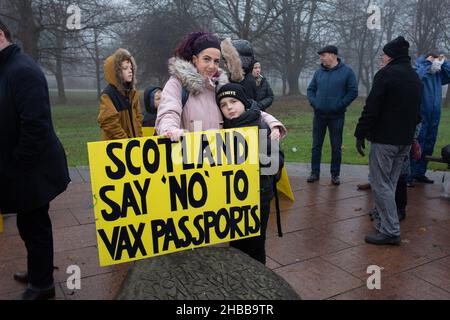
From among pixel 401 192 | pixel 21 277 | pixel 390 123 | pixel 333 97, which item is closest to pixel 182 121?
pixel 21 277

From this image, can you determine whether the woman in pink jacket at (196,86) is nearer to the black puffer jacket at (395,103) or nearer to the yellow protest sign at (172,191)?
the yellow protest sign at (172,191)

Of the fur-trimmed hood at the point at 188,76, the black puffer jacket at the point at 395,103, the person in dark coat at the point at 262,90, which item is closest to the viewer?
the fur-trimmed hood at the point at 188,76

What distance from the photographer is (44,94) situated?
3043 millimetres

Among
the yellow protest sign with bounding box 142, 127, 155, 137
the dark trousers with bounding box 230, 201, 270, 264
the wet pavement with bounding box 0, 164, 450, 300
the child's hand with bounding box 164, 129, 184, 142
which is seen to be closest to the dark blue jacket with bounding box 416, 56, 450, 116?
the wet pavement with bounding box 0, 164, 450, 300

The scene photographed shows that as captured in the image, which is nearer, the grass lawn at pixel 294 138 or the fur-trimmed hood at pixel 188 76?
the fur-trimmed hood at pixel 188 76

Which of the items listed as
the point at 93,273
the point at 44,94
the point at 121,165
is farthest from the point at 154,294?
the point at 93,273

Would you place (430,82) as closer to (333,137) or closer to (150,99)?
(333,137)

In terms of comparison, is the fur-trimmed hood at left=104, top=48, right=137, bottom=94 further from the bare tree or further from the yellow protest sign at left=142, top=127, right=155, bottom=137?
the bare tree

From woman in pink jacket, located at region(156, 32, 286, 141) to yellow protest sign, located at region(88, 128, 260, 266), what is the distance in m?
0.32

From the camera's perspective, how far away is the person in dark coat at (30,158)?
298 cm

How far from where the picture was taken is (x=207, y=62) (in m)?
2.99

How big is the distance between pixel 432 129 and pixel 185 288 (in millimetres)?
6122

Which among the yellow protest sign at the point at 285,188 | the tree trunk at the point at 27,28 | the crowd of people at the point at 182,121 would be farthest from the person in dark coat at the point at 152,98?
the tree trunk at the point at 27,28

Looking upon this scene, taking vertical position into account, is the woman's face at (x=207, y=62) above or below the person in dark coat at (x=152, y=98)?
above
